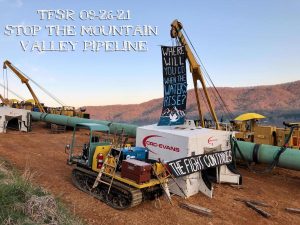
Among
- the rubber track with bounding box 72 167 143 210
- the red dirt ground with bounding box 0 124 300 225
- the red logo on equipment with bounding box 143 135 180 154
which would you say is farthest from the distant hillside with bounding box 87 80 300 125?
the rubber track with bounding box 72 167 143 210

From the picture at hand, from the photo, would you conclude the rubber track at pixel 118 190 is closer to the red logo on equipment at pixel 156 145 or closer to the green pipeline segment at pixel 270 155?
the red logo on equipment at pixel 156 145

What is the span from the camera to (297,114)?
61688 mm

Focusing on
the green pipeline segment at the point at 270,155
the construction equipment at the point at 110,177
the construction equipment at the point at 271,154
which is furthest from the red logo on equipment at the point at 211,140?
the green pipeline segment at the point at 270,155

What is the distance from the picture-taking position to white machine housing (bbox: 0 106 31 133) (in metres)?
30.4

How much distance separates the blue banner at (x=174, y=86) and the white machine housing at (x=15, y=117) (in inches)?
839

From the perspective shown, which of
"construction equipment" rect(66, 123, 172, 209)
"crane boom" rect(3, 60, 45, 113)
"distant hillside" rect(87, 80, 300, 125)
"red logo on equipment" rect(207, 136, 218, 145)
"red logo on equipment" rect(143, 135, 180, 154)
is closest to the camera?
"construction equipment" rect(66, 123, 172, 209)

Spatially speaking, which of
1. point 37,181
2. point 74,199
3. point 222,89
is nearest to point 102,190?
point 74,199

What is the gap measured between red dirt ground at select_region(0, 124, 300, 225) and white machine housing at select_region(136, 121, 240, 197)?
50 cm

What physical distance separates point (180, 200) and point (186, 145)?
232 cm

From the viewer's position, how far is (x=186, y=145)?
12586 millimetres

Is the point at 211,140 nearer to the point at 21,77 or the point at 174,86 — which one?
the point at 174,86

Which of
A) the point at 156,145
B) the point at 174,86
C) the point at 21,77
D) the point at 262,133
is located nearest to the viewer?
the point at 156,145

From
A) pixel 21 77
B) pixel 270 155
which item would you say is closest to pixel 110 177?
pixel 270 155

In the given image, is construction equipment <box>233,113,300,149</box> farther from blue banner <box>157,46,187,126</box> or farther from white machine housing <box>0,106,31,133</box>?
white machine housing <box>0,106,31,133</box>
